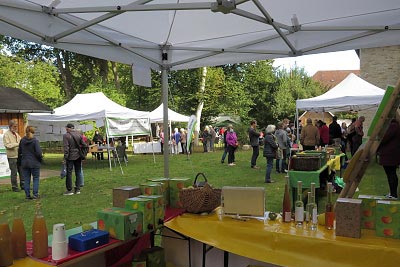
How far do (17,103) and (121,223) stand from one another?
489 inches

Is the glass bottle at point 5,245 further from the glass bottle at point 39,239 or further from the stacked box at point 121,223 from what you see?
the stacked box at point 121,223

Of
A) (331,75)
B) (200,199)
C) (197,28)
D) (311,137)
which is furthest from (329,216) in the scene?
(331,75)

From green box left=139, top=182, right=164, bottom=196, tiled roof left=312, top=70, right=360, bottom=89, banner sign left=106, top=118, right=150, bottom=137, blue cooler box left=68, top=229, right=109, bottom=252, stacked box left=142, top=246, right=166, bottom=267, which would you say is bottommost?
stacked box left=142, top=246, right=166, bottom=267

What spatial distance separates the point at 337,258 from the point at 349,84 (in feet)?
31.7

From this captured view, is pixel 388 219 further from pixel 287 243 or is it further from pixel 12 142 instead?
pixel 12 142

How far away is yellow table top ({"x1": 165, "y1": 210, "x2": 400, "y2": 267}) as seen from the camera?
201cm

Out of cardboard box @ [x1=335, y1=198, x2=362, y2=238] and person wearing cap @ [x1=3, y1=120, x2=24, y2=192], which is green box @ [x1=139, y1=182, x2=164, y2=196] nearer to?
cardboard box @ [x1=335, y1=198, x2=362, y2=238]

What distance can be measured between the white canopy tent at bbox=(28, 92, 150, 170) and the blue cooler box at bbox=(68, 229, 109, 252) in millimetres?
9066

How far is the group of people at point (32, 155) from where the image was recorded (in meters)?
6.75

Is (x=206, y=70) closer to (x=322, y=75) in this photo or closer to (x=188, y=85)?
(x=188, y=85)

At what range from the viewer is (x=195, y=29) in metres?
3.85

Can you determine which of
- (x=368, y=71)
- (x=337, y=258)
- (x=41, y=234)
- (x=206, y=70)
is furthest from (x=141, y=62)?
(x=206, y=70)

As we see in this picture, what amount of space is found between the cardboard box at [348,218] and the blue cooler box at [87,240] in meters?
1.46

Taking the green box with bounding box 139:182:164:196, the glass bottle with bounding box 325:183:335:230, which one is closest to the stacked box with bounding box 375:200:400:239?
the glass bottle with bounding box 325:183:335:230
